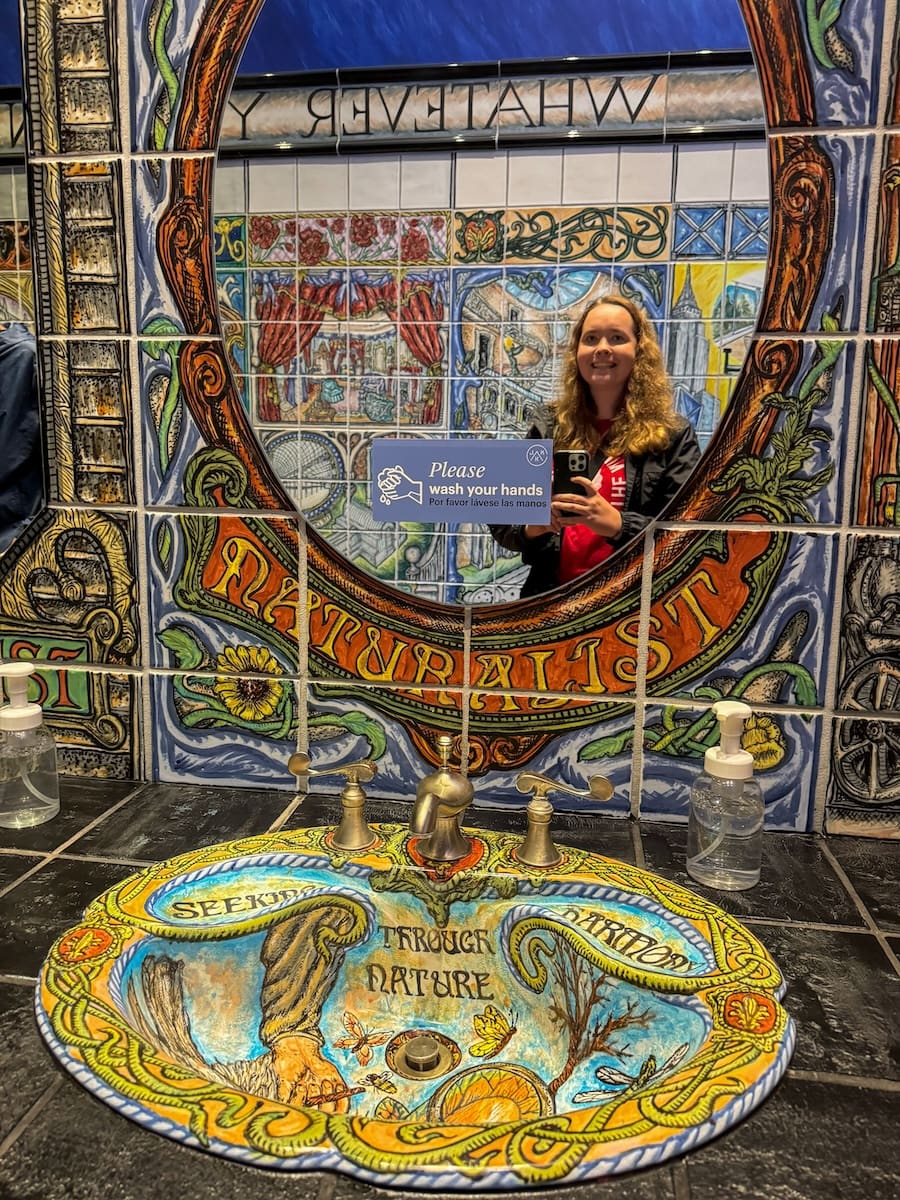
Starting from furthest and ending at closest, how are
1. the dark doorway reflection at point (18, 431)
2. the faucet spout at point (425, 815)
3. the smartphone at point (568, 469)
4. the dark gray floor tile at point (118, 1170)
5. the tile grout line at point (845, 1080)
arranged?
the dark doorway reflection at point (18, 431) → the smartphone at point (568, 469) → the faucet spout at point (425, 815) → the tile grout line at point (845, 1080) → the dark gray floor tile at point (118, 1170)

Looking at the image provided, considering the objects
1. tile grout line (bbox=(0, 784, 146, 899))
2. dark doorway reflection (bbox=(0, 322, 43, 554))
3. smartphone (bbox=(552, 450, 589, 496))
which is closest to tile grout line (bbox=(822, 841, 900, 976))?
smartphone (bbox=(552, 450, 589, 496))

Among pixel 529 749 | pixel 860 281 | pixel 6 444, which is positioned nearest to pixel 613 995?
pixel 529 749

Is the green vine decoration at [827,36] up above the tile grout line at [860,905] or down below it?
above

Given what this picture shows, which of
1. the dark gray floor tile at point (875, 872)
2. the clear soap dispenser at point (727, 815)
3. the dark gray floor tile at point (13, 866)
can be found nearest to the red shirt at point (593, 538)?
the clear soap dispenser at point (727, 815)

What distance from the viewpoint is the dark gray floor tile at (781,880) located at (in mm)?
821

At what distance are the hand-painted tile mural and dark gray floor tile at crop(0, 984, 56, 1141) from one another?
43 cm

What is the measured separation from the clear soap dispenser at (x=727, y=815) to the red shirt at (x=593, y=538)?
0.21m

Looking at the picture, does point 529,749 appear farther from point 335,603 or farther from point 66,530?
point 66,530

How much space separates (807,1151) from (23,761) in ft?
2.86

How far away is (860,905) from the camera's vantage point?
84 cm

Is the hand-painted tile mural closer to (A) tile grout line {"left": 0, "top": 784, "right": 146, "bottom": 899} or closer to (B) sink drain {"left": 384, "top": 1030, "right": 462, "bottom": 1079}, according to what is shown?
(A) tile grout line {"left": 0, "top": 784, "right": 146, "bottom": 899}

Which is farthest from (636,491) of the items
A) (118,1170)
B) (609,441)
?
(118,1170)

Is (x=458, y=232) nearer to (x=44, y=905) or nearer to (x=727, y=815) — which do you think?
(x=727, y=815)

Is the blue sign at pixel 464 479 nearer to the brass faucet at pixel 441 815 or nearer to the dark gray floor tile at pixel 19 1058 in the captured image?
the brass faucet at pixel 441 815
